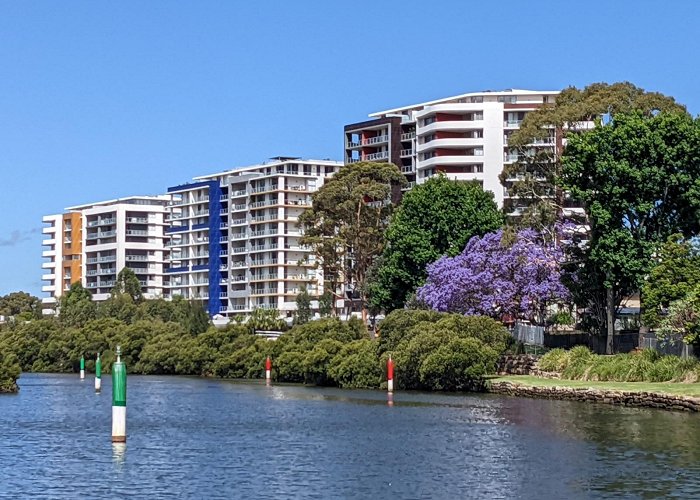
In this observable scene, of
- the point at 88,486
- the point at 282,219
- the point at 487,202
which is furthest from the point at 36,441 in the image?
the point at 282,219

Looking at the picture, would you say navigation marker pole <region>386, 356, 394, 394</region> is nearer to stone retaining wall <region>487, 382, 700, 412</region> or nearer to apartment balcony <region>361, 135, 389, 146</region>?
stone retaining wall <region>487, 382, 700, 412</region>

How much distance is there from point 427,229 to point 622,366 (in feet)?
131

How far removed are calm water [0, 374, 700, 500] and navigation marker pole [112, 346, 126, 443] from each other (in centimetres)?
76

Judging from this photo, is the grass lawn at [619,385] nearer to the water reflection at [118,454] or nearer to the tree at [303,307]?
the water reflection at [118,454]

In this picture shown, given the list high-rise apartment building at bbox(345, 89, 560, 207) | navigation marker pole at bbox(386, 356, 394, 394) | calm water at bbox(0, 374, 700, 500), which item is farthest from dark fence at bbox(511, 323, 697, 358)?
high-rise apartment building at bbox(345, 89, 560, 207)

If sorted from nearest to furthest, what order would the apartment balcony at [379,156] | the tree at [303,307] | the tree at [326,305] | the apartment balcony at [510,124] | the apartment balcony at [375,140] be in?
the apartment balcony at [510,124]
the tree at [303,307]
the tree at [326,305]
the apartment balcony at [379,156]
the apartment balcony at [375,140]

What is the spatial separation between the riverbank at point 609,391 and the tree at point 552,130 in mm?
18898

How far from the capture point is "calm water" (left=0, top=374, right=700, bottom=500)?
112 feet

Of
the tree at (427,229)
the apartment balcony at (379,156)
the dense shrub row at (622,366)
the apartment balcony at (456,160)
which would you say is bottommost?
the dense shrub row at (622,366)

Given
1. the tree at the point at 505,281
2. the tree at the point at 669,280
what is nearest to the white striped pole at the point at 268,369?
the tree at the point at 505,281

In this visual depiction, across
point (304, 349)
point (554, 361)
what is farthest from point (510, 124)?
point (554, 361)

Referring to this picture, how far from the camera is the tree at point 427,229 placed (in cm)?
10750

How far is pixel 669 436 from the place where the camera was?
149 ft

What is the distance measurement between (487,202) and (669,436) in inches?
2583
